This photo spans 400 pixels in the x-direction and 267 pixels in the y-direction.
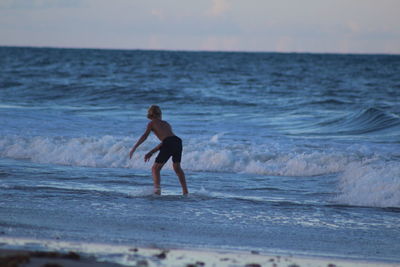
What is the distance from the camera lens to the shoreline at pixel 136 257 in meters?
4.94

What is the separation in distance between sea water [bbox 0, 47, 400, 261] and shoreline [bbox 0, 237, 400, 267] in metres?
0.26

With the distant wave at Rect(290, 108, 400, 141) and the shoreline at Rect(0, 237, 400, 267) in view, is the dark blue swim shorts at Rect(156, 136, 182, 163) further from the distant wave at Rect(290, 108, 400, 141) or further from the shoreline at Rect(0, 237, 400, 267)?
the distant wave at Rect(290, 108, 400, 141)

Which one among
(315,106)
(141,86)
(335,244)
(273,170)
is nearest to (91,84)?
(141,86)

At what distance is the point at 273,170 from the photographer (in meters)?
11.8

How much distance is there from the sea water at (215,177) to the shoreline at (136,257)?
0.26 metres

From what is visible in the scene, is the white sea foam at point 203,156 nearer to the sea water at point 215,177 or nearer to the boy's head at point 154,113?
the sea water at point 215,177

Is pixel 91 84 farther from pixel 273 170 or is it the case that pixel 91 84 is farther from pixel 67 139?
pixel 273 170

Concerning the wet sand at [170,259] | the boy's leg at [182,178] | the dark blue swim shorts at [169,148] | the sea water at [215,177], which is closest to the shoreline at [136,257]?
the wet sand at [170,259]

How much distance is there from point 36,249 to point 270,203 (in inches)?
161

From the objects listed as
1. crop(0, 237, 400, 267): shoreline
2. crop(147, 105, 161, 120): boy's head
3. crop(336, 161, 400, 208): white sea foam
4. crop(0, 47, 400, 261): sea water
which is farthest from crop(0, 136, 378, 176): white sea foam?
crop(0, 237, 400, 267): shoreline

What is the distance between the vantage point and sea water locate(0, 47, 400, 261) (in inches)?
261

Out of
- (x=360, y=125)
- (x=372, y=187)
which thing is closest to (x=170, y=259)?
(x=372, y=187)

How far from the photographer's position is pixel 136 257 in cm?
529

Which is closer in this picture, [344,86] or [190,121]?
[190,121]
